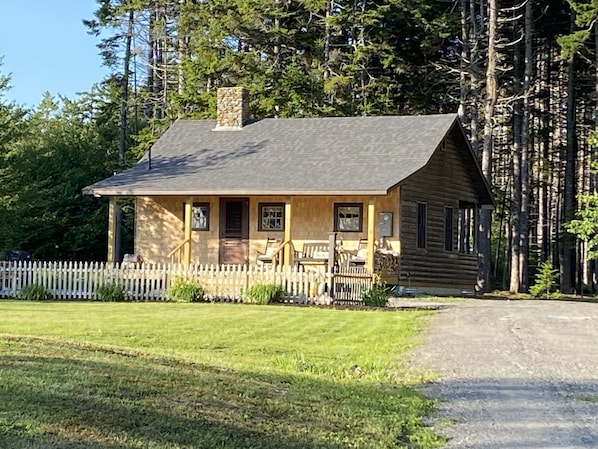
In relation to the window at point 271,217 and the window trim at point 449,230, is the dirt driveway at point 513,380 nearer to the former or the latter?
the window at point 271,217

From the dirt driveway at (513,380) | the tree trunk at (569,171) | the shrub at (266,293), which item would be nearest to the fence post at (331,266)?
the shrub at (266,293)

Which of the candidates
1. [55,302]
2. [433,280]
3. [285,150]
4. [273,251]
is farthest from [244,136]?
[55,302]

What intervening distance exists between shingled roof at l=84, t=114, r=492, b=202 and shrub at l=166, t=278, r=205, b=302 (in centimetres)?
314

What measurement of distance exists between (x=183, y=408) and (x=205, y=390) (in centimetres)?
72

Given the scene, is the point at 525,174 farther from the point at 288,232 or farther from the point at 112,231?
the point at 112,231

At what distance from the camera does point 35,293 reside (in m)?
19.5

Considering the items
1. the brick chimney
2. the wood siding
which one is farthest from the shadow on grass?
the brick chimney

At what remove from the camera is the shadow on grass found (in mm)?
5262

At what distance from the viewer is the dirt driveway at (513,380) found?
6266mm

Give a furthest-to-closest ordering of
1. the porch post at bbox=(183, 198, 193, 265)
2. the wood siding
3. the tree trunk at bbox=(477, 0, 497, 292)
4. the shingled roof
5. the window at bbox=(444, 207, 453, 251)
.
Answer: the tree trunk at bbox=(477, 0, 497, 292) < the window at bbox=(444, 207, 453, 251) < the wood siding < the porch post at bbox=(183, 198, 193, 265) < the shingled roof

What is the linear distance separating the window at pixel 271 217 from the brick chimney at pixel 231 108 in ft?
13.2

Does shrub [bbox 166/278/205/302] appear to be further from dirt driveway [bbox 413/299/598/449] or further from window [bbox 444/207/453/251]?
window [bbox 444/207/453/251]

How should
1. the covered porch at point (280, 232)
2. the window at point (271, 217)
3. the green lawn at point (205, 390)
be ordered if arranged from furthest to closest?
the window at point (271, 217)
the covered porch at point (280, 232)
the green lawn at point (205, 390)

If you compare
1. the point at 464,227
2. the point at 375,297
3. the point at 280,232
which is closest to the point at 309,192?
the point at 280,232
